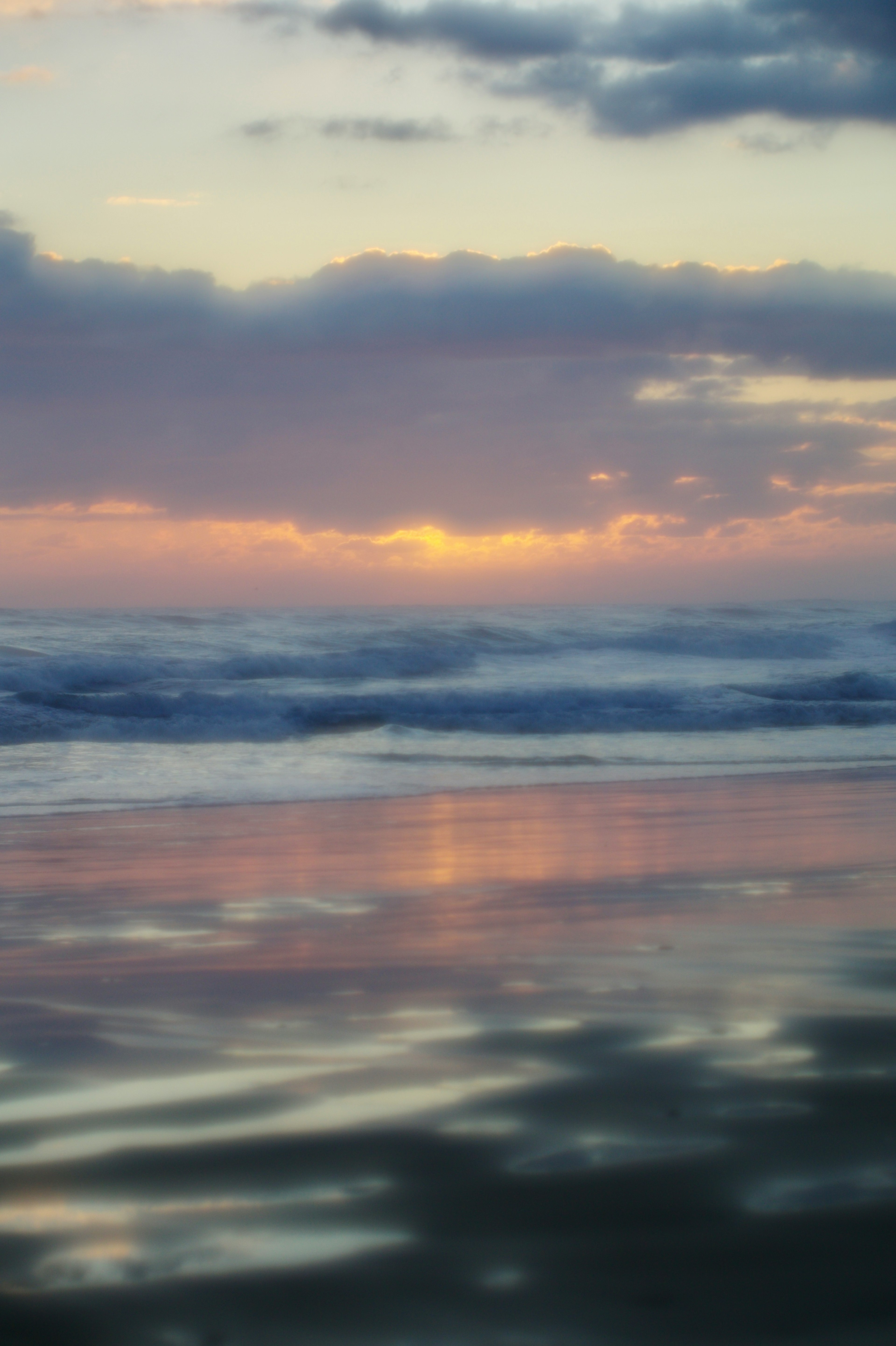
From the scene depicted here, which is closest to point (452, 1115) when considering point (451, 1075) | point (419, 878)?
point (451, 1075)

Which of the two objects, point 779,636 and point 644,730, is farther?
point 779,636

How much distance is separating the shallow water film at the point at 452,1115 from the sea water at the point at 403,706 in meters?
4.44

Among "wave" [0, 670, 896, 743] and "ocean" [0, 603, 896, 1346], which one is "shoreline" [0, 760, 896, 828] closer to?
"ocean" [0, 603, 896, 1346]

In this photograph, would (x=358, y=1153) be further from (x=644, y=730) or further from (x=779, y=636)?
(x=779, y=636)

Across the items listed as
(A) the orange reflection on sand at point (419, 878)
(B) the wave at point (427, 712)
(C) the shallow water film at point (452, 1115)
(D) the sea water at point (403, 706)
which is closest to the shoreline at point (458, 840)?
(A) the orange reflection on sand at point (419, 878)

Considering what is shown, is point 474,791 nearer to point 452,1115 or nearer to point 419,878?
point 419,878

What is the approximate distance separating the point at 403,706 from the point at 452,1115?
14339mm

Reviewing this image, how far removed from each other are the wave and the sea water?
0.16 feet

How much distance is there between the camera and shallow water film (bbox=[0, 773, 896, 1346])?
1.47 meters

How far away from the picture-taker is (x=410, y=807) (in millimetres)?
7359

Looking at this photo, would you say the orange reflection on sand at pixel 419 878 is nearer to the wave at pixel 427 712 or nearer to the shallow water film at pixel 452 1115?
the shallow water film at pixel 452 1115

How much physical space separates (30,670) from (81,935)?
17.1m

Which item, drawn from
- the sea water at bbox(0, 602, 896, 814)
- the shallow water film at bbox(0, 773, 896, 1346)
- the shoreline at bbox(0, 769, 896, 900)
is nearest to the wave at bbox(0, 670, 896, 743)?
the sea water at bbox(0, 602, 896, 814)

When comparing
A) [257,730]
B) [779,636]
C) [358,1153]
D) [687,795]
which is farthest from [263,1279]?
[779,636]
